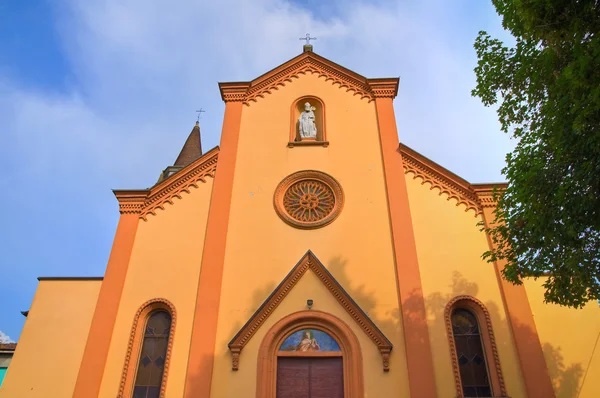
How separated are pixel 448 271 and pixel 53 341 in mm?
10895

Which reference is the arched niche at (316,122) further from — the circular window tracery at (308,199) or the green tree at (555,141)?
the green tree at (555,141)

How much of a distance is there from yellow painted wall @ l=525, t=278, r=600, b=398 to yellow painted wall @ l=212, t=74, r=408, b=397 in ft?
12.1

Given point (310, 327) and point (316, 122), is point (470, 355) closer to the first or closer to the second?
point (310, 327)

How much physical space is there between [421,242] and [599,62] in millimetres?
7145

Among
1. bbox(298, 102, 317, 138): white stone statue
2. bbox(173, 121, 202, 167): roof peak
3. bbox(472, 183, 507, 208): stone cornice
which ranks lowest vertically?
bbox(472, 183, 507, 208): stone cornice

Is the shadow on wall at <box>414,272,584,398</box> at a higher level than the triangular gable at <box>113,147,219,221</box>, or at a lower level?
lower

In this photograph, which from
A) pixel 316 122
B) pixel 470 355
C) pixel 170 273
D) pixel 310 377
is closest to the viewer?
pixel 310 377

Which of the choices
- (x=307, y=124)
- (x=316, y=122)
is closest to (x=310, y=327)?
(x=307, y=124)

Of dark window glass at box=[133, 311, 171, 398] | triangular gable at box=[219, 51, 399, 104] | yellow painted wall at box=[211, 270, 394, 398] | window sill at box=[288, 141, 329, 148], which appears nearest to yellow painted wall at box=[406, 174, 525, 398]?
yellow painted wall at box=[211, 270, 394, 398]

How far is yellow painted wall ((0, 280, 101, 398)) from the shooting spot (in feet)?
37.5

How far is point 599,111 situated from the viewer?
7254mm

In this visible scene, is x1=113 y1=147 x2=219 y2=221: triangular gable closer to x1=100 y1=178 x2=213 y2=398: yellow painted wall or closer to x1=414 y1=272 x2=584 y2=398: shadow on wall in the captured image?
x1=100 y1=178 x2=213 y2=398: yellow painted wall

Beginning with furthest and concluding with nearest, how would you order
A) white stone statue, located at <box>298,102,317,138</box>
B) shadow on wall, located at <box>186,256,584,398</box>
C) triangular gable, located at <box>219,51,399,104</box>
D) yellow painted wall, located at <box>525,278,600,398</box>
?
→ triangular gable, located at <box>219,51,399,104</box>
white stone statue, located at <box>298,102,317,138</box>
shadow on wall, located at <box>186,256,584,398</box>
yellow painted wall, located at <box>525,278,600,398</box>

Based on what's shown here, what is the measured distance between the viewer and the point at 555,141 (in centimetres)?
802
